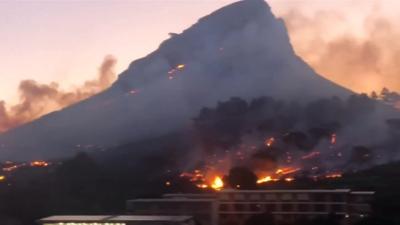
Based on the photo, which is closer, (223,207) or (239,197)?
(223,207)

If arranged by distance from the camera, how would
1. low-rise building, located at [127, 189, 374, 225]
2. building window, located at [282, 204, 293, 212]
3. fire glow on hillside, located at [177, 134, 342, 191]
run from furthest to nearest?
fire glow on hillside, located at [177, 134, 342, 191]
building window, located at [282, 204, 293, 212]
low-rise building, located at [127, 189, 374, 225]

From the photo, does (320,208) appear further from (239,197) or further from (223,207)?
(223,207)

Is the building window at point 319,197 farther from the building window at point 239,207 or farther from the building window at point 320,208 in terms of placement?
the building window at point 239,207

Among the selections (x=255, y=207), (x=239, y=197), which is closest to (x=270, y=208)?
(x=255, y=207)

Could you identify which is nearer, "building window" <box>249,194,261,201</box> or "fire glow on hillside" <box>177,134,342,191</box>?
"building window" <box>249,194,261,201</box>

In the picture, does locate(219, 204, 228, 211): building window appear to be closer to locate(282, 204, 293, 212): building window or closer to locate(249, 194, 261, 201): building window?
locate(249, 194, 261, 201): building window

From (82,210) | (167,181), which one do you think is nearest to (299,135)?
(167,181)

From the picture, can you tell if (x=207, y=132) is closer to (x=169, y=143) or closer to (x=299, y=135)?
(x=169, y=143)

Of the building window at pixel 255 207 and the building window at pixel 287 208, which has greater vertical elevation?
the building window at pixel 255 207

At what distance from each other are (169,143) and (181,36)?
121 ft

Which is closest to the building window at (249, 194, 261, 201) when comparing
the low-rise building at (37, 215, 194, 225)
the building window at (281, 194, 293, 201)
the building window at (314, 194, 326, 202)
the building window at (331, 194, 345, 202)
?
the building window at (281, 194, 293, 201)

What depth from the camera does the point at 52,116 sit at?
11100cm

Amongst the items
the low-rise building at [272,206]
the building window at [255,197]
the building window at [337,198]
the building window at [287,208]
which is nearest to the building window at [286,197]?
the low-rise building at [272,206]

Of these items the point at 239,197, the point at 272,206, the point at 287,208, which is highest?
the point at 239,197
